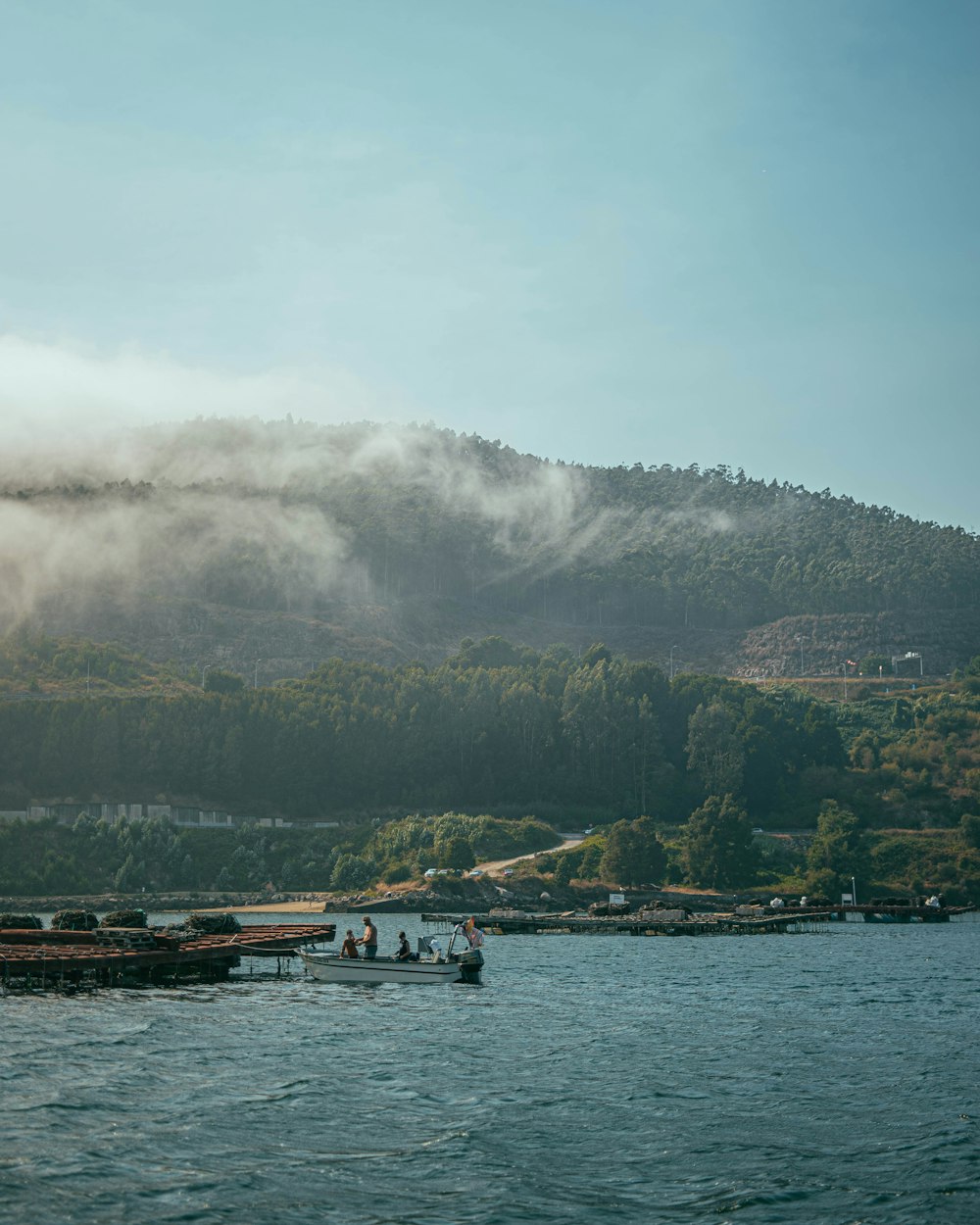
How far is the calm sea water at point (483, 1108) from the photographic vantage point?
101ft

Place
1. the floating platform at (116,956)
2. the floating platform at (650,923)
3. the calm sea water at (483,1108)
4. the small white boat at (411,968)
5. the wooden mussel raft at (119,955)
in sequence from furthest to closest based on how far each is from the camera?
the floating platform at (650,923), the small white boat at (411,968), the wooden mussel raft at (119,955), the floating platform at (116,956), the calm sea water at (483,1108)

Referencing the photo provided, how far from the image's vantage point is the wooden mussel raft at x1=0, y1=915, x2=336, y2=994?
226ft

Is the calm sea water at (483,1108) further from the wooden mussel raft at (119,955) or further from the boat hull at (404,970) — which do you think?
the wooden mussel raft at (119,955)

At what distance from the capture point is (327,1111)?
39.7 m

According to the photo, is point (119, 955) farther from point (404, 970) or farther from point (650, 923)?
point (650, 923)

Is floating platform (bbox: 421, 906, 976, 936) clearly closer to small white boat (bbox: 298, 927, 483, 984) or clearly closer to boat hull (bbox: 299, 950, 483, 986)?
small white boat (bbox: 298, 927, 483, 984)

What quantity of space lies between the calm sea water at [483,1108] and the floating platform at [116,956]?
2453 millimetres

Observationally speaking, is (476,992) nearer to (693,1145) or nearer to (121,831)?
(693,1145)

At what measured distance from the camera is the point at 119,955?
2800 inches

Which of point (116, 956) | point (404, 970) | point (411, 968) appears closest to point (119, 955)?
point (116, 956)

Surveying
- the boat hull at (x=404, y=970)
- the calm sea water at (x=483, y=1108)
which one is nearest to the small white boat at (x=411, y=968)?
the boat hull at (x=404, y=970)

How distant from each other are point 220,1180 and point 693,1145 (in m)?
12.2

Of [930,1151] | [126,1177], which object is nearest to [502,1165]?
[126,1177]

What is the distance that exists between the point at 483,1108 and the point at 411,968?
112 ft
